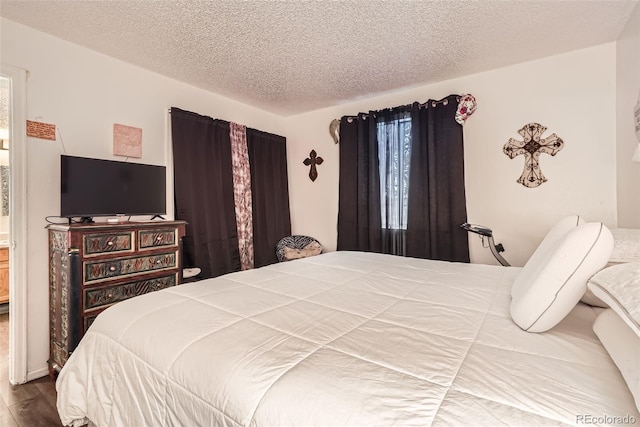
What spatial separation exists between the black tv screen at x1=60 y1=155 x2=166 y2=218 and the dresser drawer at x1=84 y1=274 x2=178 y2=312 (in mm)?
588

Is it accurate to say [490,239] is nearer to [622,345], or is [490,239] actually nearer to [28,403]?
[622,345]

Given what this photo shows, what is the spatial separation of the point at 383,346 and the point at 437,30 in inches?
89.0

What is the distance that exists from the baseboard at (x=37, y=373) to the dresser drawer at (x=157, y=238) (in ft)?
3.62

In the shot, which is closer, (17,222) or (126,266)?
(17,222)

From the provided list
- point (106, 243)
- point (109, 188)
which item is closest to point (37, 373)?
point (106, 243)

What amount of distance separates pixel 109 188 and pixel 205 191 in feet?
3.19

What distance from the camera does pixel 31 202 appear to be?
85.2 inches

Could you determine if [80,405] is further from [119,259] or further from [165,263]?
[165,263]

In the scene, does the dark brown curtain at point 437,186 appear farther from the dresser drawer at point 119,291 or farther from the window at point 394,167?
the dresser drawer at point 119,291

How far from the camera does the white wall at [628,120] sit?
6.79 feet

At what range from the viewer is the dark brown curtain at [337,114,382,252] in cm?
349

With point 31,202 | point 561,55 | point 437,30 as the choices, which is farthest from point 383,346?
point 561,55

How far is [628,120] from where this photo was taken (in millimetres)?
2215

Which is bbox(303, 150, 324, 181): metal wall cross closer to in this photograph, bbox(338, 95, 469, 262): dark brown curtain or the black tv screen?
bbox(338, 95, 469, 262): dark brown curtain
